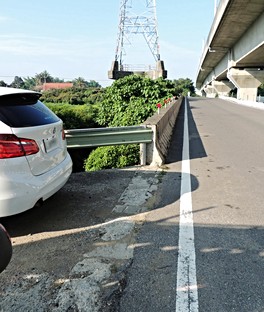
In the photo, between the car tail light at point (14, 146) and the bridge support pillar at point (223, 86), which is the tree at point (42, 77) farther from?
the car tail light at point (14, 146)

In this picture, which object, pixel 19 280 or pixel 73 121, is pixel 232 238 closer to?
pixel 19 280

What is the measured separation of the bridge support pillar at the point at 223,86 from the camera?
6523cm

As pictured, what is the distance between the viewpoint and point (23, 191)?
9.96 feet

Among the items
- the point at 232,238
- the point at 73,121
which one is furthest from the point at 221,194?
the point at 73,121

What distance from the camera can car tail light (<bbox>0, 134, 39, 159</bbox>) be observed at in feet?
9.50

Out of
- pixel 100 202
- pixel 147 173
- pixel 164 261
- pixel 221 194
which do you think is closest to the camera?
pixel 164 261

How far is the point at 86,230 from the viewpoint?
3.40m

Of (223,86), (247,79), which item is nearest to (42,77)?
(223,86)

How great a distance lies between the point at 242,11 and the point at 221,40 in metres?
9.86

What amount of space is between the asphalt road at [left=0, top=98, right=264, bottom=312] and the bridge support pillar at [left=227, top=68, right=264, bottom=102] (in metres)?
34.4

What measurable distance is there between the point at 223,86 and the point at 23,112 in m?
69.5

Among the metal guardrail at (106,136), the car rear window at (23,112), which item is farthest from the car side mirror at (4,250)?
the metal guardrail at (106,136)

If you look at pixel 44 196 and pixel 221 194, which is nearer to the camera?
pixel 44 196

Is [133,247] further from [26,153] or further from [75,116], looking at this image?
[75,116]
